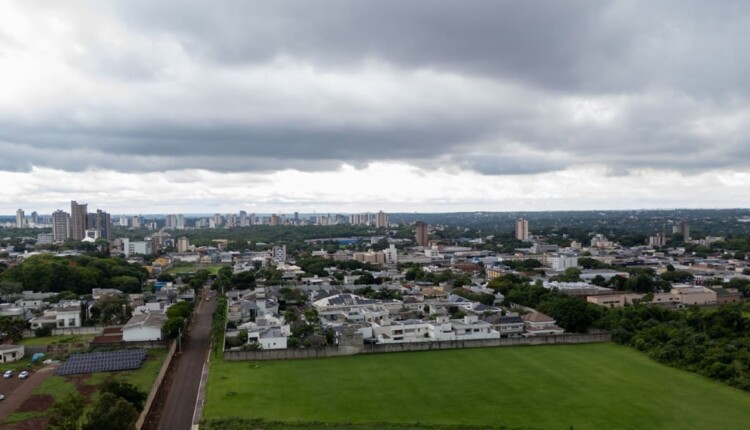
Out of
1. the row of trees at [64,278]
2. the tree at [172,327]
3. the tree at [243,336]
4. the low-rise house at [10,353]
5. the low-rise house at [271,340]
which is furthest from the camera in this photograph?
the row of trees at [64,278]

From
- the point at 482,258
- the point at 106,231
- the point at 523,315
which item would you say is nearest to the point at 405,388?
the point at 523,315

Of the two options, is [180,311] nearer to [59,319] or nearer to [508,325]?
[59,319]

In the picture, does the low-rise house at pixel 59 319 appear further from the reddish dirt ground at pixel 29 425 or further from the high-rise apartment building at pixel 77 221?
the high-rise apartment building at pixel 77 221

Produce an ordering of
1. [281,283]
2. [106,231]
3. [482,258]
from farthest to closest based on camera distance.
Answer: [106,231]
[482,258]
[281,283]

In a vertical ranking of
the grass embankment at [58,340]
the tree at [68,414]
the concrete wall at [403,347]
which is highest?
the tree at [68,414]

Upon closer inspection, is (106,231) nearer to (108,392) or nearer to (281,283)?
(281,283)

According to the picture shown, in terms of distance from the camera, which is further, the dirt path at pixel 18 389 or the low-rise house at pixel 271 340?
the low-rise house at pixel 271 340

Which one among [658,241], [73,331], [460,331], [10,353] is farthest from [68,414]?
[658,241]

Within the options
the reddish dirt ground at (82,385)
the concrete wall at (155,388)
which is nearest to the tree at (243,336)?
the concrete wall at (155,388)
